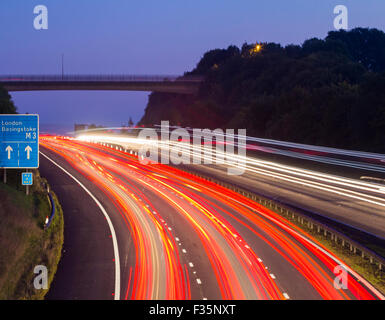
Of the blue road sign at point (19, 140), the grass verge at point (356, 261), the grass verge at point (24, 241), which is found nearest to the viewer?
the grass verge at point (24, 241)

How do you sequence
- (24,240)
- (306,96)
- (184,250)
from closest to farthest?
1. (24,240)
2. (184,250)
3. (306,96)

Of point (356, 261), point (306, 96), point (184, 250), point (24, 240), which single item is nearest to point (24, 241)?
point (24, 240)

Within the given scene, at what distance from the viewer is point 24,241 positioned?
72.8 ft

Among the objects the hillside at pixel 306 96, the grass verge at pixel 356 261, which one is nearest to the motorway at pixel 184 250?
the grass verge at pixel 356 261

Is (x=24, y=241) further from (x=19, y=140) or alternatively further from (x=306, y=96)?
(x=306, y=96)

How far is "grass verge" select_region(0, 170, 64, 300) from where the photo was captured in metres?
17.4

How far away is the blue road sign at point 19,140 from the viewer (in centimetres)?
2581

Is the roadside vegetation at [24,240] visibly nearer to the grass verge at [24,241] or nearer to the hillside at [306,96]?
the grass verge at [24,241]

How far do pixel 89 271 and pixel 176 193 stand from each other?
61.2 feet

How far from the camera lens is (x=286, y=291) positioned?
17.2 meters

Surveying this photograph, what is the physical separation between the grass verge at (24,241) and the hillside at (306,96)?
40.2 m

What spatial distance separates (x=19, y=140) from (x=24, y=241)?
670 centimetres
